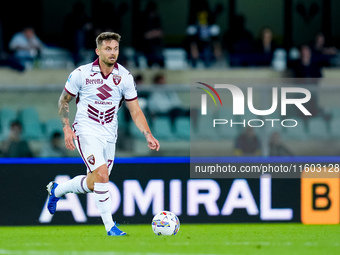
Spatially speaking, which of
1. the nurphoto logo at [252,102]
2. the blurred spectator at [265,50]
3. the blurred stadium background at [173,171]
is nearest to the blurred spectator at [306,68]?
the blurred spectator at [265,50]

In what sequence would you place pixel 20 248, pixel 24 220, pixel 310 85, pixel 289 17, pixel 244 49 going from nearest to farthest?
pixel 20 248, pixel 24 220, pixel 310 85, pixel 244 49, pixel 289 17

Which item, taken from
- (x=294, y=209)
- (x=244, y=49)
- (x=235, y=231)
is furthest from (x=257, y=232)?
(x=244, y=49)

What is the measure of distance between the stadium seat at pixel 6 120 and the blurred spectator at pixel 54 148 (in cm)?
52

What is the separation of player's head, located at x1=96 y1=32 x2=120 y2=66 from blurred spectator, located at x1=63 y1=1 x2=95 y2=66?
20.5 ft

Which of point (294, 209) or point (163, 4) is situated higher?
point (163, 4)

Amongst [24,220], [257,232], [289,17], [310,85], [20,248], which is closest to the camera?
[20,248]

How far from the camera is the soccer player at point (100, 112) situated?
8.67 m

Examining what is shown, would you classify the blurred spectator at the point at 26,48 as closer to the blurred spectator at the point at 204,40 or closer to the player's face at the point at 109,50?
the blurred spectator at the point at 204,40

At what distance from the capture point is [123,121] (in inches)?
452

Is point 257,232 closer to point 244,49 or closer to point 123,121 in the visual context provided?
point 123,121

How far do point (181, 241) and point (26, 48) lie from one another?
7.23m

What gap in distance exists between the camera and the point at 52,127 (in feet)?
37.7

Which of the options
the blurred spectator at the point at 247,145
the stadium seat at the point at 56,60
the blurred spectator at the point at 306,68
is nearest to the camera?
the blurred spectator at the point at 247,145

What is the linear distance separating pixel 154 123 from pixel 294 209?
220 cm
